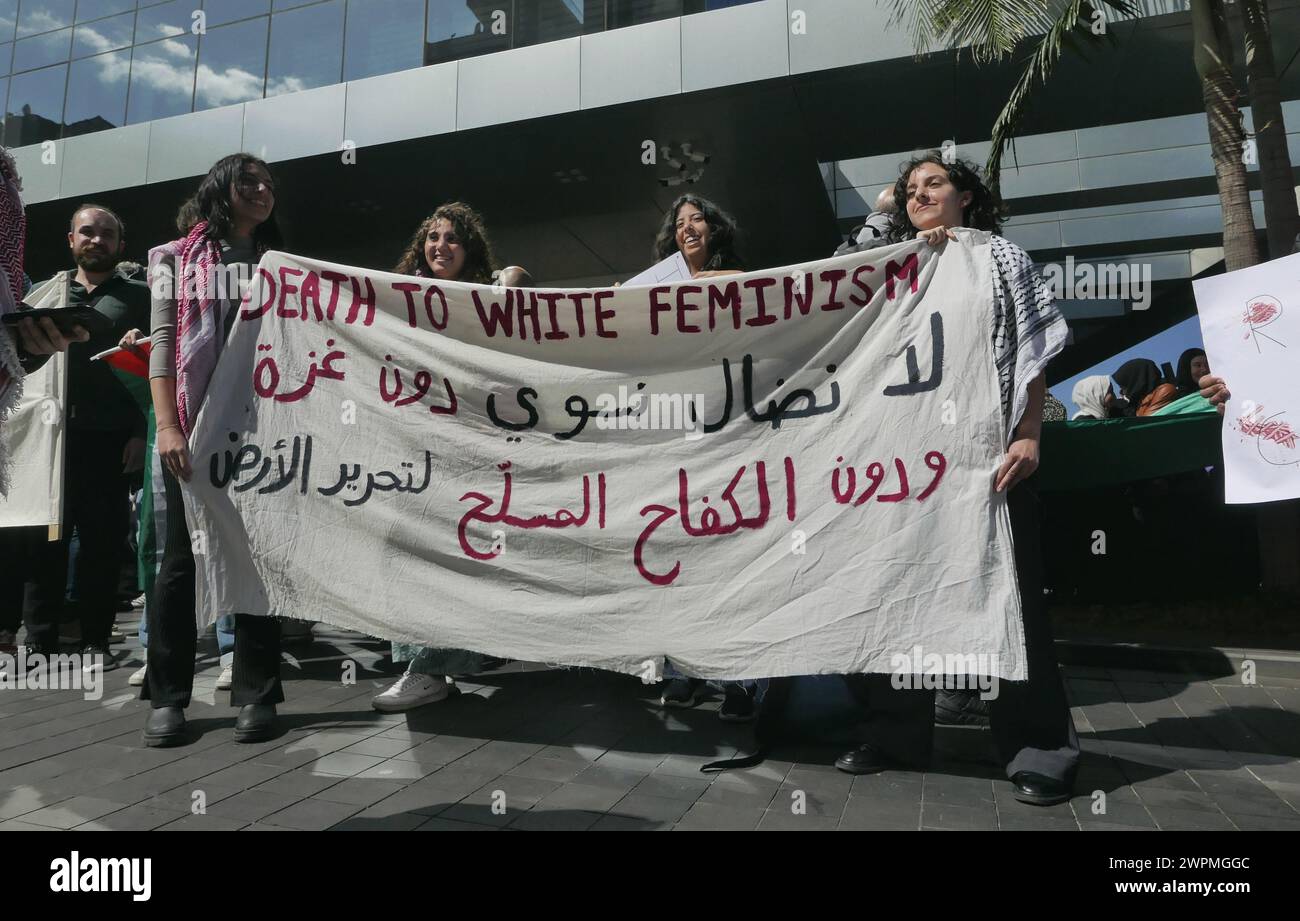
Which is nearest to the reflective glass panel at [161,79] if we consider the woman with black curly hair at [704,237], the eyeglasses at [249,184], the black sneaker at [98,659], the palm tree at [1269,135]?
the black sneaker at [98,659]

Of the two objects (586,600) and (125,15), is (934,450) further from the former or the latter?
(125,15)

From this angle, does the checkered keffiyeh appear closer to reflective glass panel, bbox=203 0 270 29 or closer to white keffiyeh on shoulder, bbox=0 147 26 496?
white keffiyeh on shoulder, bbox=0 147 26 496

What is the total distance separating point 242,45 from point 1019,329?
50.5 ft

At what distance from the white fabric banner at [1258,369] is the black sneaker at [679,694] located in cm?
218

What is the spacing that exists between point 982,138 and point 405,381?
39.0 feet

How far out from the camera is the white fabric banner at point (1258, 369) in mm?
2719

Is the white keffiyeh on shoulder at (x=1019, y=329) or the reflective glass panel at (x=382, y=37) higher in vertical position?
the reflective glass panel at (x=382, y=37)

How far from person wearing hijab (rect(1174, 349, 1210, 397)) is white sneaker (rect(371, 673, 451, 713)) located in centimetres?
519

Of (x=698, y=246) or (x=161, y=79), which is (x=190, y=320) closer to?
(x=698, y=246)

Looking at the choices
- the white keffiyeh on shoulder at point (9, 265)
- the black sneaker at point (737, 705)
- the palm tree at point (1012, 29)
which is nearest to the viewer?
the white keffiyeh on shoulder at point (9, 265)

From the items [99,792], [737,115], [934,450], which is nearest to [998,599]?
[934,450]

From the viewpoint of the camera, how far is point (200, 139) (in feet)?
43.0

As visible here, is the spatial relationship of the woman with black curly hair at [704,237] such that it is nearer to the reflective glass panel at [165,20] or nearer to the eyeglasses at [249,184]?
the eyeglasses at [249,184]

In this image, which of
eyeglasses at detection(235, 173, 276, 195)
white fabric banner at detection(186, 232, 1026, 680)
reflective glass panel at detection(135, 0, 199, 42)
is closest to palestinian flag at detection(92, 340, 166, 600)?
white fabric banner at detection(186, 232, 1026, 680)
